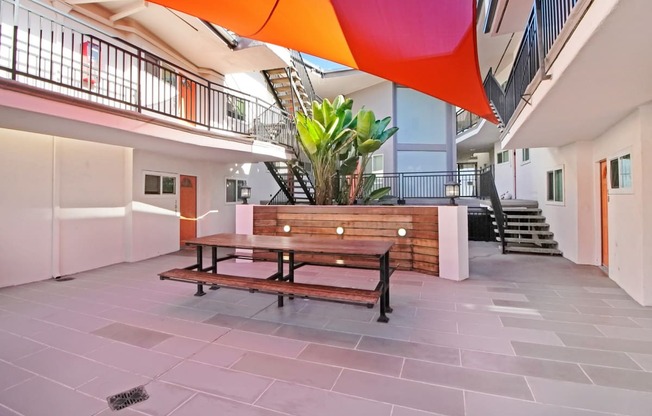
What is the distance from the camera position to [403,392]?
2244mm

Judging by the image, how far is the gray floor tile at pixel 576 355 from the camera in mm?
2632

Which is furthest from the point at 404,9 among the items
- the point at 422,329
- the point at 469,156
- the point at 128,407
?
the point at 469,156

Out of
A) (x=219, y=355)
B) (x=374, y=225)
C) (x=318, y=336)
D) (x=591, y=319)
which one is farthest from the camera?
(x=374, y=225)

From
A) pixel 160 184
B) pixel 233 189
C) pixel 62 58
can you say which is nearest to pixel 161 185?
pixel 160 184

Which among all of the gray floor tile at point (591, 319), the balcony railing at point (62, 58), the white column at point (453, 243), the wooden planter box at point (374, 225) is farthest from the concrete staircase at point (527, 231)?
the balcony railing at point (62, 58)

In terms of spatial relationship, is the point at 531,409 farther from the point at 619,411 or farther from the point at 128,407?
the point at 128,407

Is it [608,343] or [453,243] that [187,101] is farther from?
[608,343]

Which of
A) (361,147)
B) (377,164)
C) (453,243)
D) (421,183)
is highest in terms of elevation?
(377,164)

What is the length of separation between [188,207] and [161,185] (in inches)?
50.3

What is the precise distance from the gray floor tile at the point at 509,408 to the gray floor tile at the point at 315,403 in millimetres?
576

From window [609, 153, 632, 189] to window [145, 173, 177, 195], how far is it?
9355 millimetres

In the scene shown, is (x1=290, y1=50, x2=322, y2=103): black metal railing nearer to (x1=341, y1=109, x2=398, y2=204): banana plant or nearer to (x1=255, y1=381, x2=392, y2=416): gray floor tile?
(x1=341, y1=109, x2=398, y2=204): banana plant

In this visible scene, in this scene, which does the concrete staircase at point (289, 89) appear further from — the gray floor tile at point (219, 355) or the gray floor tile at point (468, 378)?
the gray floor tile at point (468, 378)

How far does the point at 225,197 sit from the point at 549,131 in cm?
884
